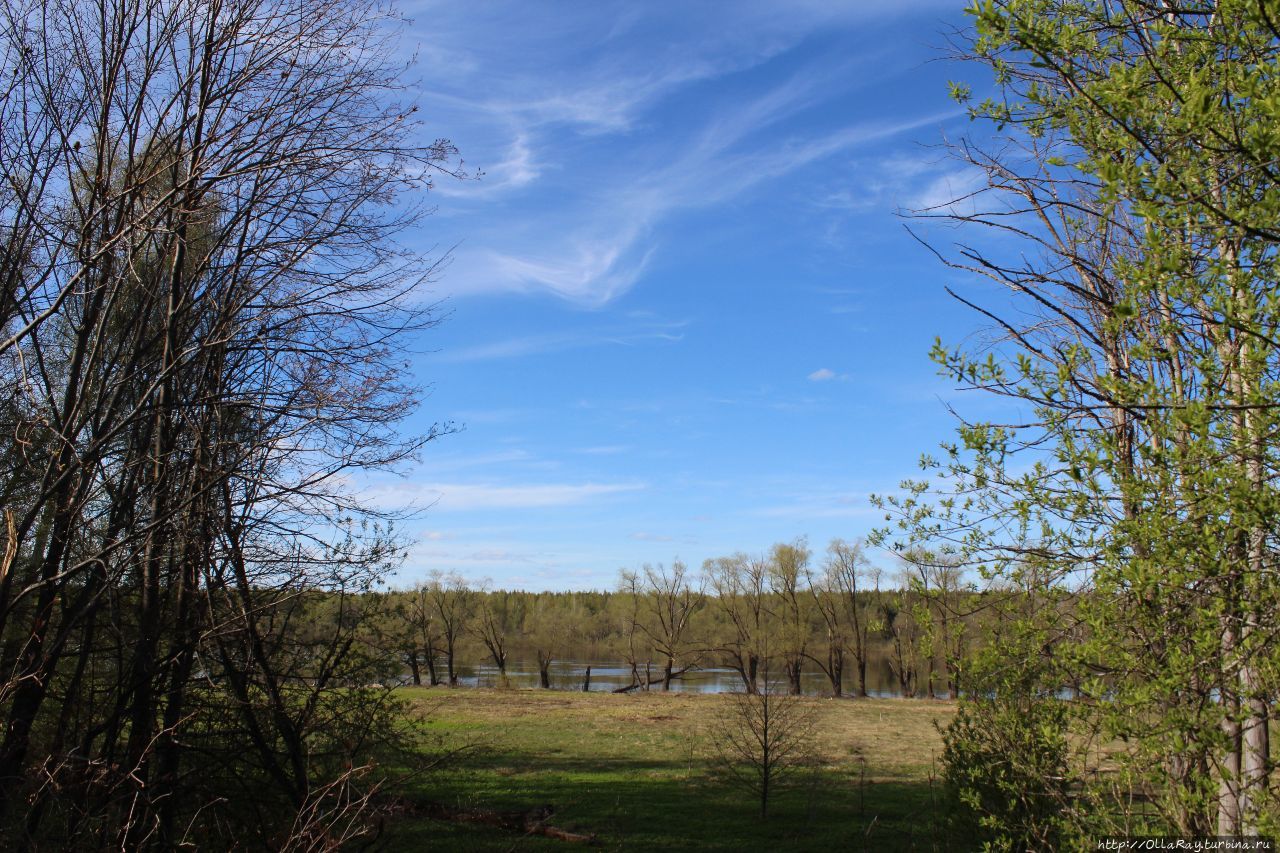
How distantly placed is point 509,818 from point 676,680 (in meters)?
51.2

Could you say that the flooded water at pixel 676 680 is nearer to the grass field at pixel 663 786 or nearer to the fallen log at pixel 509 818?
the grass field at pixel 663 786

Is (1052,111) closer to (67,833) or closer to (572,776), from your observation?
(67,833)

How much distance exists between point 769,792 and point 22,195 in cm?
2033

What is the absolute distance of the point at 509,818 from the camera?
700 inches

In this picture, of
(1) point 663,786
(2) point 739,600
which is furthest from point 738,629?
(1) point 663,786

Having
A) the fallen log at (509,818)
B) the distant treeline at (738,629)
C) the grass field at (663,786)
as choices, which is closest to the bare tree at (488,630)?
the distant treeline at (738,629)

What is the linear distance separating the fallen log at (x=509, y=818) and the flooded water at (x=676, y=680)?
3876 cm

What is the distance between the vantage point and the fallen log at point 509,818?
16203mm

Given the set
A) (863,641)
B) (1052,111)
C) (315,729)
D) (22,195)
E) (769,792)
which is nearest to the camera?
(1052,111)

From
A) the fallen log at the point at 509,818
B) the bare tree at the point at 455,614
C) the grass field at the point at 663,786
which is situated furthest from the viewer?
the bare tree at the point at 455,614

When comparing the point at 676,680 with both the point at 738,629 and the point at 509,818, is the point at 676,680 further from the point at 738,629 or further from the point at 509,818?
the point at 509,818

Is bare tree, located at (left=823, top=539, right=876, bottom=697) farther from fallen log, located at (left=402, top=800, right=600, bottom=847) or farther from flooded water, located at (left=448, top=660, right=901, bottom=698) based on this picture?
fallen log, located at (left=402, top=800, right=600, bottom=847)

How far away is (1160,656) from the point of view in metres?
4.07

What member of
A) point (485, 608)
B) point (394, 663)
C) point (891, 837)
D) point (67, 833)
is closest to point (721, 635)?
point (485, 608)
